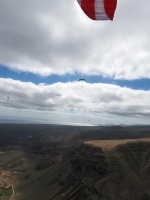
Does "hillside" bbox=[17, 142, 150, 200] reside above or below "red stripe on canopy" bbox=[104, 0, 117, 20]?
below

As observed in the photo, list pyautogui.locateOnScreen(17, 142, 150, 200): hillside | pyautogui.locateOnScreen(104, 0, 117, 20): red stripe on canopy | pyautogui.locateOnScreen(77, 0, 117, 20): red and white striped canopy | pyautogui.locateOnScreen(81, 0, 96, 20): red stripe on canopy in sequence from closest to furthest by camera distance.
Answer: pyautogui.locateOnScreen(104, 0, 117, 20): red stripe on canopy → pyautogui.locateOnScreen(77, 0, 117, 20): red and white striped canopy → pyautogui.locateOnScreen(81, 0, 96, 20): red stripe on canopy → pyautogui.locateOnScreen(17, 142, 150, 200): hillside

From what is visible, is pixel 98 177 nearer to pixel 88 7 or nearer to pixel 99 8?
pixel 99 8

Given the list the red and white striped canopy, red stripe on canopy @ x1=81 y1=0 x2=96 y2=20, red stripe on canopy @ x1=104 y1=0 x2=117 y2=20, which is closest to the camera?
red stripe on canopy @ x1=104 y1=0 x2=117 y2=20

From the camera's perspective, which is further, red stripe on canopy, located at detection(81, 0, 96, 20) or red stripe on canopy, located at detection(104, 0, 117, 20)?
red stripe on canopy, located at detection(81, 0, 96, 20)

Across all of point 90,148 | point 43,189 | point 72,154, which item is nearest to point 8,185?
point 43,189

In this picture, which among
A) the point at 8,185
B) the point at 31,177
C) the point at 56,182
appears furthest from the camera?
the point at 31,177

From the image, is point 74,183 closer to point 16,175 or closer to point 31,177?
point 31,177

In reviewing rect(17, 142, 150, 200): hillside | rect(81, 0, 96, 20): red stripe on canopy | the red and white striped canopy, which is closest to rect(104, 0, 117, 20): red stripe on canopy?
the red and white striped canopy

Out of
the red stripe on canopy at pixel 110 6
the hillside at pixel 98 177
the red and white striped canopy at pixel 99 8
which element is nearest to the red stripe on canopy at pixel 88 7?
the red and white striped canopy at pixel 99 8

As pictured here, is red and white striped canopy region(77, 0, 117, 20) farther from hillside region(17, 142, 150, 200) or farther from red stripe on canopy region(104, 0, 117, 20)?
hillside region(17, 142, 150, 200)

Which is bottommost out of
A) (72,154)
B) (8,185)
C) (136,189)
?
(8,185)
